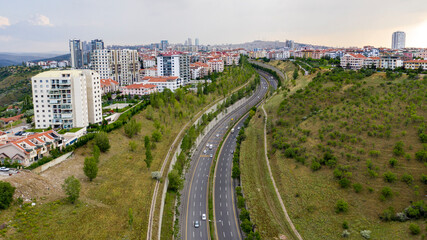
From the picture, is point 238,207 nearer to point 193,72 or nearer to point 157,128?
point 157,128

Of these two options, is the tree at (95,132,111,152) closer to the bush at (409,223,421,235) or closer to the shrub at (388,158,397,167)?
the shrub at (388,158,397,167)

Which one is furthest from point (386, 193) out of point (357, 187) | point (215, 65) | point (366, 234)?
point (215, 65)

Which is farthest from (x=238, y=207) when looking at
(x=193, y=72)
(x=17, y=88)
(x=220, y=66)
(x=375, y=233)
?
(x=17, y=88)

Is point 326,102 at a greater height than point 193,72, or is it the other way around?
point 193,72

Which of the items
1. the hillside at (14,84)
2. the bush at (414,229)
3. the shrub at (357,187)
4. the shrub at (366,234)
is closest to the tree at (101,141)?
the shrub at (357,187)

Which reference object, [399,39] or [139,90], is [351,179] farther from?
[399,39]

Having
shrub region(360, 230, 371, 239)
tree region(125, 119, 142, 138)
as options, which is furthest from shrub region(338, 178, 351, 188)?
tree region(125, 119, 142, 138)

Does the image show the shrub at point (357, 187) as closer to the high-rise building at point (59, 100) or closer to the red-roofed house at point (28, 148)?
the red-roofed house at point (28, 148)
